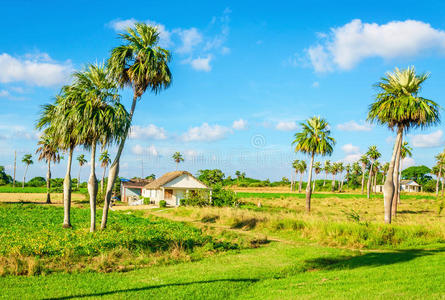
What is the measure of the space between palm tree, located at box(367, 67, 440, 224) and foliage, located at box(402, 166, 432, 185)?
14029 cm

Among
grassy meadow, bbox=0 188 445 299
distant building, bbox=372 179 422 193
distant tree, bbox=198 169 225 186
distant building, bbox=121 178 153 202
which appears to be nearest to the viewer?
grassy meadow, bbox=0 188 445 299

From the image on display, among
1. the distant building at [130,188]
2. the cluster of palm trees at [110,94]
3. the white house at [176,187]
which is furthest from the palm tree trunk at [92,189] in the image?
the distant building at [130,188]

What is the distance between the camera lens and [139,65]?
62.4ft

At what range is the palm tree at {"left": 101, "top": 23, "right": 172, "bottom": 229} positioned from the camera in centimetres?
1889

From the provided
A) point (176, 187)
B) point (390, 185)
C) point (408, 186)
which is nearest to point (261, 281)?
point (390, 185)

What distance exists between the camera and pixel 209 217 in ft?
96.0

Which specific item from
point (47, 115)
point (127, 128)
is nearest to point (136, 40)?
point (127, 128)

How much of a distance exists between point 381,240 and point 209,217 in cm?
1517

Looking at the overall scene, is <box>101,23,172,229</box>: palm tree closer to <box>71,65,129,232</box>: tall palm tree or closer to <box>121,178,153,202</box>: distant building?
<box>71,65,129,232</box>: tall palm tree

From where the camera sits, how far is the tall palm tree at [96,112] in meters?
18.0

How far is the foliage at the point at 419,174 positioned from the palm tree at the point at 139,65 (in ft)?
497

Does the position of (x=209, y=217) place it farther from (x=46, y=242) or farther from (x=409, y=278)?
(x=409, y=278)

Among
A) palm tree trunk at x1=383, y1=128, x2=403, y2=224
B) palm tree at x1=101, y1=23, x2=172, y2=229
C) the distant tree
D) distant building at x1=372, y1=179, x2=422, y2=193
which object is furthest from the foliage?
palm tree at x1=101, y1=23, x2=172, y2=229

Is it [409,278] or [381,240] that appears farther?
[381,240]
